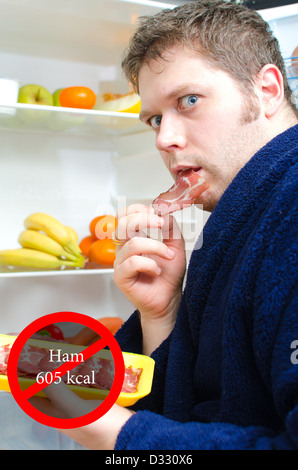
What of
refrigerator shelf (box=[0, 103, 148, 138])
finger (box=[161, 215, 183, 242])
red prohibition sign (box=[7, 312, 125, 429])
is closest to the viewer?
red prohibition sign (box=[7, 312, 125, 429])

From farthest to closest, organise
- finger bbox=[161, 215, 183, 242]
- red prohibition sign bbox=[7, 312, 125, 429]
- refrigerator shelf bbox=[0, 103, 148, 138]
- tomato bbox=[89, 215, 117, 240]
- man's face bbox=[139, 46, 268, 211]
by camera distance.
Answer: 1. tomato bbox=[89, 215, 117, 240]
2. refrigerator shelf bbox=[0, 103, 148, 138]
3. finger bbox=[161, 215, 183, 242]
4. man's face bbox=[139, 46, 268, 211]
5. red prohibition sign bbox=[7, 312, 125, 429]

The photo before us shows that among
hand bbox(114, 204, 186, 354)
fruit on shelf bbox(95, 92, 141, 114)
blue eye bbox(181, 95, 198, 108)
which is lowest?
hand bbox(114, 204, 186, 354)

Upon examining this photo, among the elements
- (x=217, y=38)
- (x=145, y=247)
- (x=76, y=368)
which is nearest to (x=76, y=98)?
(x=217, y=38)

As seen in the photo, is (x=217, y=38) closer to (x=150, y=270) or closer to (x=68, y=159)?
(x=150, y=270)

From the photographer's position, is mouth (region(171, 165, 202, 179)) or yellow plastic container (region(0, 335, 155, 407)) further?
mouth (region(171, 165, 202, 179))

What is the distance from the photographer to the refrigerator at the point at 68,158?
1.52 m

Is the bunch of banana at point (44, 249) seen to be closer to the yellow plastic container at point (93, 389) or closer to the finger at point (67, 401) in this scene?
the yellow plastic container at point (93, 389)

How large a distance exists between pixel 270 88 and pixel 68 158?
99cm

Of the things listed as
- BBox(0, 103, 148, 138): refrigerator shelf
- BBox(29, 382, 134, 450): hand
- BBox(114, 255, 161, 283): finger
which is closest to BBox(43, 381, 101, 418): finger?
BBox(29, 382, 134, 450): hand

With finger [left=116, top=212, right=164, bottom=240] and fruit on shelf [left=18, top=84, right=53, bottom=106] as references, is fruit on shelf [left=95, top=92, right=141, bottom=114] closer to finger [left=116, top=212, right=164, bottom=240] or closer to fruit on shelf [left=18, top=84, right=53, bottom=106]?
fruit on shelf [left=18, top=84, right=53, bottom=106]

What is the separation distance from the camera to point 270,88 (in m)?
0.86

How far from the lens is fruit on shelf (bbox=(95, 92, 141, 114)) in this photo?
1.43 metres
